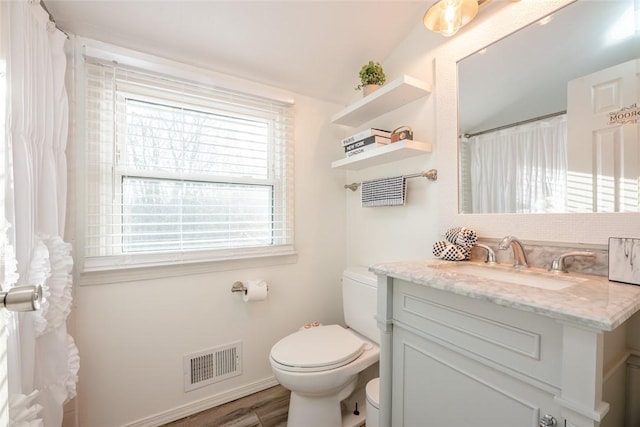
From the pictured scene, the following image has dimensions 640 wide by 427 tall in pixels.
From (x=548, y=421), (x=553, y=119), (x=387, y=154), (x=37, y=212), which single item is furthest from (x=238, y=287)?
(x=553, y=119)

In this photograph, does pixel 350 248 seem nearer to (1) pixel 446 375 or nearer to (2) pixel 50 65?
(1) pixel 446 375

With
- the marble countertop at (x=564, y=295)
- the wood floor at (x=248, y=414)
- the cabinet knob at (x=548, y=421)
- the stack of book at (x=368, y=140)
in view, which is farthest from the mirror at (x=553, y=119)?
the wood floor at (x=248, y=414)

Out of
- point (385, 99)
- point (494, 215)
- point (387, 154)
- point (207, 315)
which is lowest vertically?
point (207, 315)

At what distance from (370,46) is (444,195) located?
3.37ft

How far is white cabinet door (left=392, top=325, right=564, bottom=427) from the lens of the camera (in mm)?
657

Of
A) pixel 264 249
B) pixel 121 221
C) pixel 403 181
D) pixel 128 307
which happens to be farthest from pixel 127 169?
pixel 403 181

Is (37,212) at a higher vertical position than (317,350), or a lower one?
higher

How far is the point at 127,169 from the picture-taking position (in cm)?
138

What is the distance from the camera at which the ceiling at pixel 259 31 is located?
4.15 ft

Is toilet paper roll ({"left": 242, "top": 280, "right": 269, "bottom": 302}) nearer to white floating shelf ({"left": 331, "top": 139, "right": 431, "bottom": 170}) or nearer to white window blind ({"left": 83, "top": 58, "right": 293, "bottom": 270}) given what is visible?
white window blind ({"left": 83, "top": 58, "right": 293, "bottom": 270})

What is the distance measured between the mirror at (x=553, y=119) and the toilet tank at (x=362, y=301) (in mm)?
635

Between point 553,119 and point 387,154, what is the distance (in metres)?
0.69

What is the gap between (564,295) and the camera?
64 cm

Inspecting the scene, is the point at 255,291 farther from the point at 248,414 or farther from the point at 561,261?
the point at 561,261
